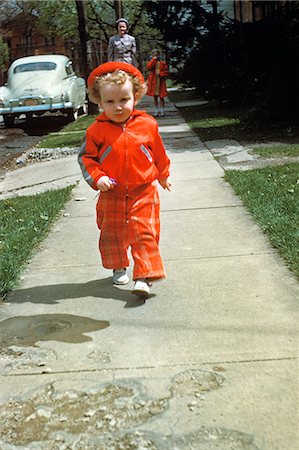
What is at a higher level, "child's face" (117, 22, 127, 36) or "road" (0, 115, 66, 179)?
"child's face" (117, 22, 127, 36)

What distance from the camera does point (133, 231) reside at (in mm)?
3979

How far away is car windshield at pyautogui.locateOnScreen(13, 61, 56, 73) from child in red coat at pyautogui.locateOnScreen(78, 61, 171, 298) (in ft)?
50.0

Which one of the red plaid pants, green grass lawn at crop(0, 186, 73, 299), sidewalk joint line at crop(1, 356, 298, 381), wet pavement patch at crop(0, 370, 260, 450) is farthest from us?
green grass lawn at crop(0, 186, 73, 299)

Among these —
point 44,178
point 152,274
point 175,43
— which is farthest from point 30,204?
point 175,43

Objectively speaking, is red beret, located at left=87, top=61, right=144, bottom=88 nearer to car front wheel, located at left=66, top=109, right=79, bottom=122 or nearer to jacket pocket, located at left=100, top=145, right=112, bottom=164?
jacket pocket, located at left=100, top=145, right=112, bottom=164

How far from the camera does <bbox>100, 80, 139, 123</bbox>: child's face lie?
3.92 meters

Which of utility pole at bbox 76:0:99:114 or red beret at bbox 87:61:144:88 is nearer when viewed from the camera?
red beret at bbox 87:61:144:88

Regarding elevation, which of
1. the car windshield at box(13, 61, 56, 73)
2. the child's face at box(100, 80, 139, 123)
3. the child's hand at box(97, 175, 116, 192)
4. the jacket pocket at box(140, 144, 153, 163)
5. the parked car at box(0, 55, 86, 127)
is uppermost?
the child's face at box(100, 80, 139, 123)

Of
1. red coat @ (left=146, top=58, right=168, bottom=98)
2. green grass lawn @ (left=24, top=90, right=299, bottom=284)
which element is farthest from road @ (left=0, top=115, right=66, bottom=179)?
red coat @ (left=146, top=58, right=168, bottom=98)

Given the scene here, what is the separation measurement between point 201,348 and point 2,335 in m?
1.11

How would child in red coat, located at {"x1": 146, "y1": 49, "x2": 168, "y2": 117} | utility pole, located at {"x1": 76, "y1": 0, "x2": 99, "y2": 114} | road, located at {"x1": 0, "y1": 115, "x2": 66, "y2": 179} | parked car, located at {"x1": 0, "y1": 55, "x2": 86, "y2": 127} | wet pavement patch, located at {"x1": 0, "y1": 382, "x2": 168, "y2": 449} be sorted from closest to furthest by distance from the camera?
1. wet pavement patch, located at {"x1": 0, "y1": 382, "x2": 168, "y2": 449}
2. road, located at {"x1": 0, "y1": 115, "x2": 66, "y2": 179}
3. child in red coat, located at {"x1": 146, "y1": 49, "x2": 168, "y2": 117}
4. parked car, located at {"x1": 0, "y1": 55, "x2": 86, "y2": 127}
5. utility pole, located at {"x1": 76, "y1": 0, "x2": 99, "y2": 114}

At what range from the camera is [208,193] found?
6.77 m

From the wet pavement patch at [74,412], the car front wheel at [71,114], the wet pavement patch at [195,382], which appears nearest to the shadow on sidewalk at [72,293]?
the wet pavement patch at [195,382]

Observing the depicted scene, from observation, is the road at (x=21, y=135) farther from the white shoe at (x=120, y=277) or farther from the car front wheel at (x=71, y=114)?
the white shoe at (x=120, y=277)
